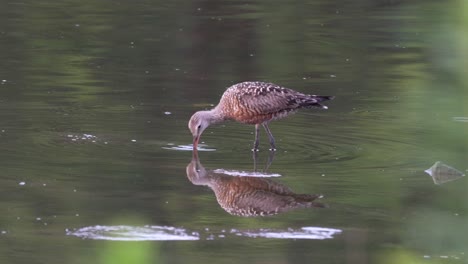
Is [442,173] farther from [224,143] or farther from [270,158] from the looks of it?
[224,143]

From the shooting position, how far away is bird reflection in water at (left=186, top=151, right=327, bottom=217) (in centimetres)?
754

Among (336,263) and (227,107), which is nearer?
(336,263)

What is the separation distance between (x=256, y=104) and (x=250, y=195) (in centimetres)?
209

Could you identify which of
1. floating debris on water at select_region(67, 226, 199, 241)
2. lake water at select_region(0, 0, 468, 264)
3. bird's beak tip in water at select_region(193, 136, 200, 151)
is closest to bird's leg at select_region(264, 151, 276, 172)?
lake water at select_region(0, 0, 468, 264)

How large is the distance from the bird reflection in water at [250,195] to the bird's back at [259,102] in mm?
1236

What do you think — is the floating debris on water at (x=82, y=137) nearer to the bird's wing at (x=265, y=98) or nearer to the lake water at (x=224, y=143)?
the lake water at (x=224, y=143)

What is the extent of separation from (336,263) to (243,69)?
7.99 m

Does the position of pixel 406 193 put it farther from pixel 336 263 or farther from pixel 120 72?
pixel 120 72

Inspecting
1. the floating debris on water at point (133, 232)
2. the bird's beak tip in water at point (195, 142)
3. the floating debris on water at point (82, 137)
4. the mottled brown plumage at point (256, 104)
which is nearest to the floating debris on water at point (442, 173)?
the mottled brown plumage at point (256, 104)

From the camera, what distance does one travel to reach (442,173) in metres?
8.53

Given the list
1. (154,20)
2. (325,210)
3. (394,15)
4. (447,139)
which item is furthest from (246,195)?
(394,15)

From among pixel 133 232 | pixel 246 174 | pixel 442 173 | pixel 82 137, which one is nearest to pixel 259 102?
pixel 246 174

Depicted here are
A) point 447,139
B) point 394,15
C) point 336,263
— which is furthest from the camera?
point 394,15

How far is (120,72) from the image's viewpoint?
44.6 ft
